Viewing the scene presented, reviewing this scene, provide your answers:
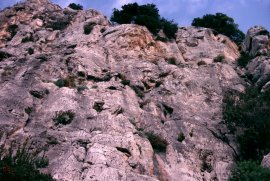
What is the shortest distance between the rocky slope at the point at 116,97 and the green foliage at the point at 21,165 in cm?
63

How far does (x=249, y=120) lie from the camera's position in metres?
27.4

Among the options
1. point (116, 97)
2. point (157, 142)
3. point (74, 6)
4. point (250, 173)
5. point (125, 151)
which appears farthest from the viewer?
point (74, 6)

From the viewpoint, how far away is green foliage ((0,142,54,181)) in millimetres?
17047

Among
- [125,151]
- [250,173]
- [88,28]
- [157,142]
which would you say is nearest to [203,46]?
[88,28]

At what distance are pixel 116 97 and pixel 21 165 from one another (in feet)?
32.7

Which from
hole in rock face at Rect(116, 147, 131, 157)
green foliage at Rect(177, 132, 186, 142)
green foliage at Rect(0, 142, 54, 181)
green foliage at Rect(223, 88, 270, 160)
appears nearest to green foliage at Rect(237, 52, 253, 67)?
green foliage at Rect(223, 88, 270, 160)

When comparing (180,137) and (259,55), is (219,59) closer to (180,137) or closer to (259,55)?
(259,55)

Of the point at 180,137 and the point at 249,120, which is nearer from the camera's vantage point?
the point at 180,137

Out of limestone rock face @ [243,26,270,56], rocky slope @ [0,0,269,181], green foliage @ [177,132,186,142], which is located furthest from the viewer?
limestone rock face @ [243,26,270,56]

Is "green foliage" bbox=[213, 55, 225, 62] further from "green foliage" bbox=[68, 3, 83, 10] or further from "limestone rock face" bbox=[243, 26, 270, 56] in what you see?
"green foliage" bbox=[68, 3, 83, 10]

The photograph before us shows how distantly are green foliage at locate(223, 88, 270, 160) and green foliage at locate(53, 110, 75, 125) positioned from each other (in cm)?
1022

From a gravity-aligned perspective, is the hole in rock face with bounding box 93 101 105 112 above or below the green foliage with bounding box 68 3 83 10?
below

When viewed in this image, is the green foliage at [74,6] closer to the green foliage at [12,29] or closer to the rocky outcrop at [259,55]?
the green foliage at [12,29]

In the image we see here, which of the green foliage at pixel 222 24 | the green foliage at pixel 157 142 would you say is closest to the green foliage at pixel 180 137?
the green foliage at pixel 157 142
